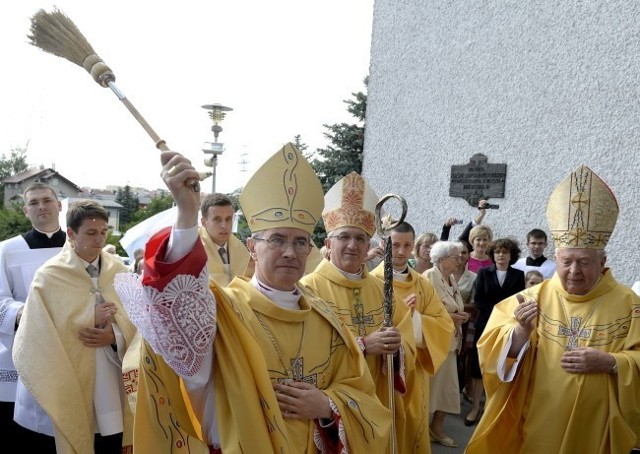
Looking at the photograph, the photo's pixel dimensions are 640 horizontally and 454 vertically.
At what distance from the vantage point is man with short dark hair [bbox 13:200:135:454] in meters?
3.88

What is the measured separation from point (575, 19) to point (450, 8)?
244 cm

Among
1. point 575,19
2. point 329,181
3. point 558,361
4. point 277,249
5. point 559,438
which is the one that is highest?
point 575,19

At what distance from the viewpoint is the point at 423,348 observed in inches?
180

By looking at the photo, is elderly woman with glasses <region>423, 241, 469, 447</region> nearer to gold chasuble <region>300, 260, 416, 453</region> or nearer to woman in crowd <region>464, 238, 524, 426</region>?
woman in crowd <region>464, 238, 524, 426</region>

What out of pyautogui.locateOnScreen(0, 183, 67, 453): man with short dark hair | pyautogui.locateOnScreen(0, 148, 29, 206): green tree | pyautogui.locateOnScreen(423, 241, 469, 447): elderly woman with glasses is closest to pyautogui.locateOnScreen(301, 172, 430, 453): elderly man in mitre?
pyautogui.locateOnScreen(423, 241, 469, 447): elderly woman with glasses

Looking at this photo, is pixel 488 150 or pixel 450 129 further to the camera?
pixel 450 129

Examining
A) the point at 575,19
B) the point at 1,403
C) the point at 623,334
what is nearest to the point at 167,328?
the point at 623,334

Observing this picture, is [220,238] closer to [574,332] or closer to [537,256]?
[574,332]

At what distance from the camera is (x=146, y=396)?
85.4 inches

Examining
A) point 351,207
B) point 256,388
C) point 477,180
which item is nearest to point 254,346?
point 256,388

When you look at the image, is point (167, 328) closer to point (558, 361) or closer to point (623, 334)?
point (558, 361)

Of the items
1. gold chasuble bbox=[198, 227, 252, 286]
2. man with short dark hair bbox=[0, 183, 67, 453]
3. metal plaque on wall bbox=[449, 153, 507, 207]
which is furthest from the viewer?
metal plaque on wall bbox=[449, 153, 507, 207]

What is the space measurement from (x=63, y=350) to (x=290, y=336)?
6.90 ft

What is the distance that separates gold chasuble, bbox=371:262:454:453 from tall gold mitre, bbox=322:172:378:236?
621 millimetres
